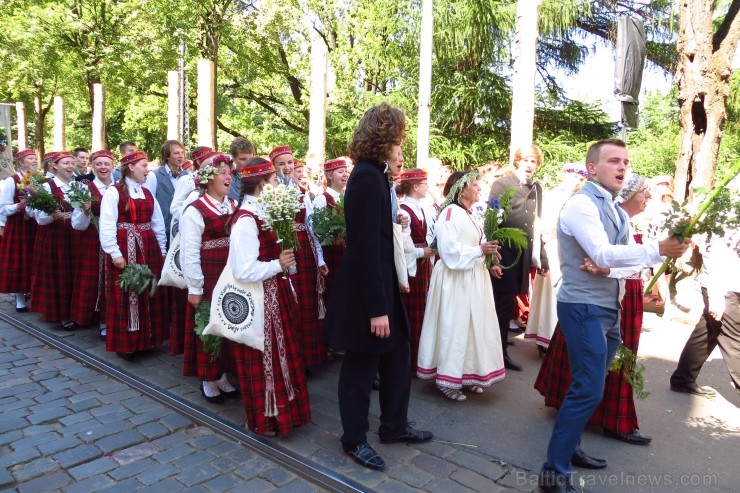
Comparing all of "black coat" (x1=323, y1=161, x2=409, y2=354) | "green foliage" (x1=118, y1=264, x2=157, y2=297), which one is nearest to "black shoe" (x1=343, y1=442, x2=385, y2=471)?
"black coat" (x1=323, y1=161, x2=409, y2=354)

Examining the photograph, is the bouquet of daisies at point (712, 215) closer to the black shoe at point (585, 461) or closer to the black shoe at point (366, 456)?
the black shoe at point (585, 461)

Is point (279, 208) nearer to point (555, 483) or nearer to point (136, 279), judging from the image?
point (555, 483)

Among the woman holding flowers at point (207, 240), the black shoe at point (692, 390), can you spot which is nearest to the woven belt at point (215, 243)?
the woman holding flowers at point (207, 240)

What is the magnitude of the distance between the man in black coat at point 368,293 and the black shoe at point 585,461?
118 cm

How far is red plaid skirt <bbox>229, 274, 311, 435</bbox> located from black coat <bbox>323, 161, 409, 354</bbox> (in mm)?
554

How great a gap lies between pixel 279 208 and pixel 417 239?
1915 mm

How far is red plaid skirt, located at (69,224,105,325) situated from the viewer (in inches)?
247

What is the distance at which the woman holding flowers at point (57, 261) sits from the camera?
6641mm

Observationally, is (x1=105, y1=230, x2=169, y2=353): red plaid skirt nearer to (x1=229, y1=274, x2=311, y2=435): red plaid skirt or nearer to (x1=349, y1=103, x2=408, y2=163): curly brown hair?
(x1=229, y1=274, x2=311, y2=435): red plaid skirt

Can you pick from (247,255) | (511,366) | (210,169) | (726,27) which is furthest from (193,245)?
(726,27)

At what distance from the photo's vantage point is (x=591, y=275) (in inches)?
125

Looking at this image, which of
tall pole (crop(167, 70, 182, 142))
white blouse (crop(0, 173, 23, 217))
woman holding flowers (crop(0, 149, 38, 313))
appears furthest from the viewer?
tall pole (crop(167, 70, 182, 142))

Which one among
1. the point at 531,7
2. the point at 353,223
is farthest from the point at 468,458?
the point at 531,7

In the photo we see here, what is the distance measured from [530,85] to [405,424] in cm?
588
